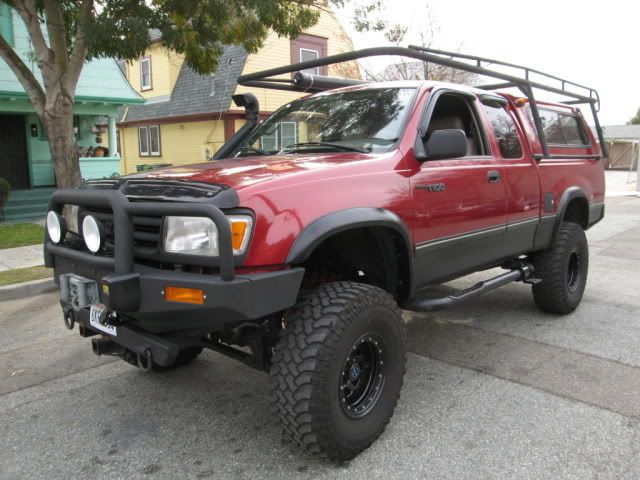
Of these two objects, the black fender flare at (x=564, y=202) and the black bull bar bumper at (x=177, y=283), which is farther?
the black fender flare at (x=564, y=202)

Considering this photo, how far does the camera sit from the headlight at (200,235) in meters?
2.48

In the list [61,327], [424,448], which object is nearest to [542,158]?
[424,448]

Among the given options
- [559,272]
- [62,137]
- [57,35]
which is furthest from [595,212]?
[57,35]

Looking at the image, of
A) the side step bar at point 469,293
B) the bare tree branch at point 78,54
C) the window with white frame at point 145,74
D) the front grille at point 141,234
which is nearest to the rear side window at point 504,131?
the side step bar at point 469,293

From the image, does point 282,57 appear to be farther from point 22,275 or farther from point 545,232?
point 545,232

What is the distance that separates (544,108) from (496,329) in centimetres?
218

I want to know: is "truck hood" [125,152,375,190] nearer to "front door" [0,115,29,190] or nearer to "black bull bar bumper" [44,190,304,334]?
"black bull bar bumper" [44,190,304,334]

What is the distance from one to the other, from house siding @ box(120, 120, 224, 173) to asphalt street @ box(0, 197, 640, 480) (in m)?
14.5

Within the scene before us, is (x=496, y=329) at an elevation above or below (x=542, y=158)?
below

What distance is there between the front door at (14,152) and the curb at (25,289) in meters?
9.12

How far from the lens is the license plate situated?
2.84 meters

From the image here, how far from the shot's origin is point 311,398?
2.58 metres

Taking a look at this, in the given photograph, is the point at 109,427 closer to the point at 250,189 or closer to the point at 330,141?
the point at 250,189

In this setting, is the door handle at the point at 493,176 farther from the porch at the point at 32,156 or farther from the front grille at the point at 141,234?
the porch at the point at 32,156
